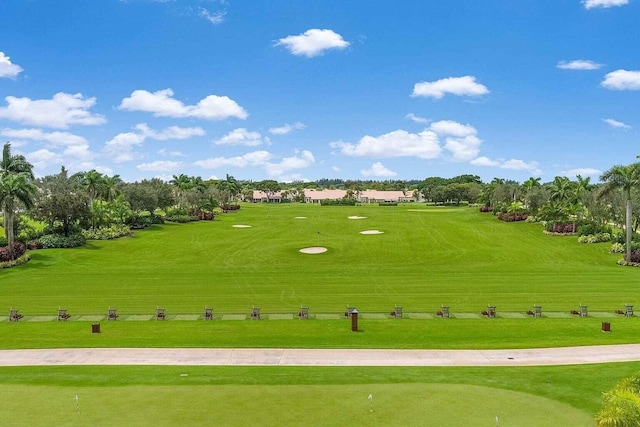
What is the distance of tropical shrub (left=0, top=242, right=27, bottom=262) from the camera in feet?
178

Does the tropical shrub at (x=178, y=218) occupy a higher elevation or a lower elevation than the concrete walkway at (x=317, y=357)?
higher

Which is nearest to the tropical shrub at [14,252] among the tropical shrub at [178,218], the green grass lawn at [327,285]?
the green grass lawn at [327,285]

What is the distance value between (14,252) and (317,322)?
39495mm

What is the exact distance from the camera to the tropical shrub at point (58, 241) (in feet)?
212

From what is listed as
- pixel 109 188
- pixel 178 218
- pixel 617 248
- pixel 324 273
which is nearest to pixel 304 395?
pixel 324 273

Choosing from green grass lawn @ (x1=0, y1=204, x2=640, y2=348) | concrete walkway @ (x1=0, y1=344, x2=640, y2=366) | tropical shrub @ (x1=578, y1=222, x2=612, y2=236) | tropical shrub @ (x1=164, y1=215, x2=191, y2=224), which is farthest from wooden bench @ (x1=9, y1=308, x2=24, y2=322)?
tropical shrub @ (x1=578, y1=222, x2=612, y2=236)

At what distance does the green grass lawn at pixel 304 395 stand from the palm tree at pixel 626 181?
1457 inches

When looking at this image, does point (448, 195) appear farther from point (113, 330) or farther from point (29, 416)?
point (29, 416)

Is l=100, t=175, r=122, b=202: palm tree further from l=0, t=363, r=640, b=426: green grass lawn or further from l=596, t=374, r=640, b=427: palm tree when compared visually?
l=596, t=374, r=640, b=427: palm tree

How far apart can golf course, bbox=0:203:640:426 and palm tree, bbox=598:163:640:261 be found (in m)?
4.49

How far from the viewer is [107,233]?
7425 centimetres

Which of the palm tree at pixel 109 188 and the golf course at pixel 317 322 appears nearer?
the golf course at pixel 317 322

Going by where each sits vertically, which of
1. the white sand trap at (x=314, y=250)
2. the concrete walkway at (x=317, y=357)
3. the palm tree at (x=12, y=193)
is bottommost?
the concrete walkway at (x=317, y=357)

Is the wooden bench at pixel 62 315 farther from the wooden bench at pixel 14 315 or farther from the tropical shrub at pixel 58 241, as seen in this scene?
the tropical shrub at pixel 58 241
